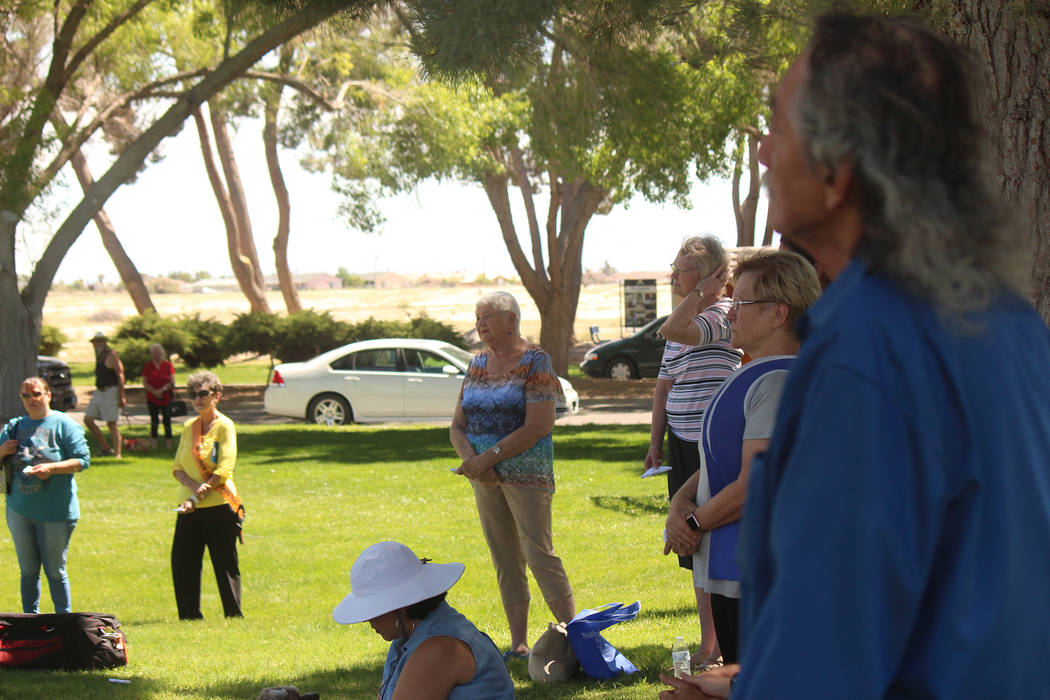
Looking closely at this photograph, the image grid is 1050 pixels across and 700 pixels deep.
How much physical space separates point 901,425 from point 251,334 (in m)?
29.5

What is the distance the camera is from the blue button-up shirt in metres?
1.10

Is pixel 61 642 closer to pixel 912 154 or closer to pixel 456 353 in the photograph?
pixel 912 154

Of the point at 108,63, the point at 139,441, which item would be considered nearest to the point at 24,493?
the point at 139,441

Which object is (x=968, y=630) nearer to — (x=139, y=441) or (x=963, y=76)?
(x=963, y=76)

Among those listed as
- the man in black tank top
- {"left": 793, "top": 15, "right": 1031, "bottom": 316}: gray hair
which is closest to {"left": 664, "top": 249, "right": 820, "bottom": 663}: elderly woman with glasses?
{"left": 793, "top": 15, "right": 1031, "bottom": 316}: gray hair

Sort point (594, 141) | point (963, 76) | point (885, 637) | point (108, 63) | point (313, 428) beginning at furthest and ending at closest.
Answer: point (313, 428)
point (108, 63)
point (594, 141)
point (963, 76)
point (885, 637)

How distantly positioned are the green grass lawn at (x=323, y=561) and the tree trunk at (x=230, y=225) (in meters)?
18.9

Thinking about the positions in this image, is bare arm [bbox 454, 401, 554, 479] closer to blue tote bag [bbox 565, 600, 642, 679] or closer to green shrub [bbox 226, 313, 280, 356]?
blue tote bag [bbox 565, 600, 642, 679]

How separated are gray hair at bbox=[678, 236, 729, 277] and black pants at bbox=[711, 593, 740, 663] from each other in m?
1.90

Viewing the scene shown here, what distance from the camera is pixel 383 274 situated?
6668 inches

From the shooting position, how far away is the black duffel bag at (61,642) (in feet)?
21.4

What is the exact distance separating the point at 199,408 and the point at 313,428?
11.3 m

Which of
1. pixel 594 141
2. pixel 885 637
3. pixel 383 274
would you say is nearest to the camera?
pixel 885 637

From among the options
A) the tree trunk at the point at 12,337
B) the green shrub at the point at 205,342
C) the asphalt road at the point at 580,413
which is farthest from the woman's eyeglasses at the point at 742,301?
the green shrub at the point at 205,342
